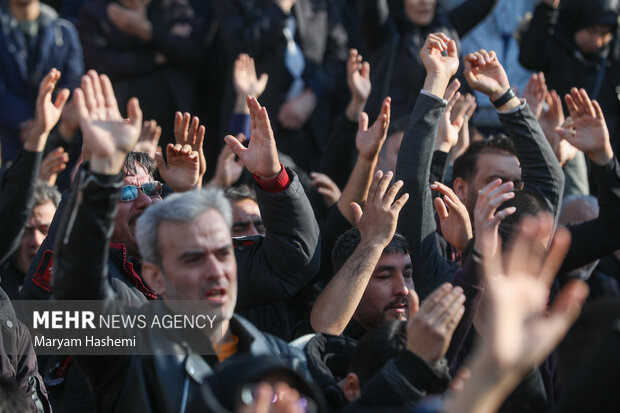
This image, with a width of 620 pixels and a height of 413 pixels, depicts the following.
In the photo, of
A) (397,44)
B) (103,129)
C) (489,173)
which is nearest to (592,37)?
(397,44)

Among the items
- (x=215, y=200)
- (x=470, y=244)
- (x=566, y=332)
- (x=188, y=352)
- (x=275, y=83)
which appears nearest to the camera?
(x=566, y=332)

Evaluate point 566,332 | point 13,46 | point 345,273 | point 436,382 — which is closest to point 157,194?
point 345,273

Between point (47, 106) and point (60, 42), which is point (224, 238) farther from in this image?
point (60, 42)

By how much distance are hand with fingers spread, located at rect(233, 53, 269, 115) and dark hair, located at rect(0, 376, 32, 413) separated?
378 cm

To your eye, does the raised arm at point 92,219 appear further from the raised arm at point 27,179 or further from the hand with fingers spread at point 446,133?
the hand with fingers spread at point 446,133

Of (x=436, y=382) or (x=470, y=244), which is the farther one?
(x=470, y=244)

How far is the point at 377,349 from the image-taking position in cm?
322

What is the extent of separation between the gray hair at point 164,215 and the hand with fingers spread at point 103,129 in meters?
0.27

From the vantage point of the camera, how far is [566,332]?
284 centimetres

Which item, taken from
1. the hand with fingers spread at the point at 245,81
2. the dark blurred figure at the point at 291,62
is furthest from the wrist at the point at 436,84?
the dark blurred figure at the point at 291,62

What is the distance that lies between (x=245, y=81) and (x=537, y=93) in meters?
2.02

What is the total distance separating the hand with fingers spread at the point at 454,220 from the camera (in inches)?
173

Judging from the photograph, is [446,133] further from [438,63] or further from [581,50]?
[581,50]

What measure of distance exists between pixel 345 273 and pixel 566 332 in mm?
1253
